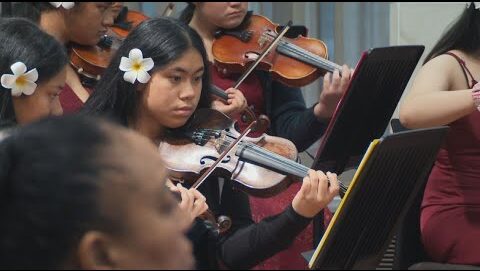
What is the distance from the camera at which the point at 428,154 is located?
1504 mm

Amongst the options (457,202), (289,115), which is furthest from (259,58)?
(457,202)

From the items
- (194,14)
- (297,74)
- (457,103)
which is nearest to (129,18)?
(194,14)

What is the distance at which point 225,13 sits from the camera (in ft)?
7.28

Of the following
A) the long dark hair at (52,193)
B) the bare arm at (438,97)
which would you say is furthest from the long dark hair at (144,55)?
the long dark hair at (52,193)

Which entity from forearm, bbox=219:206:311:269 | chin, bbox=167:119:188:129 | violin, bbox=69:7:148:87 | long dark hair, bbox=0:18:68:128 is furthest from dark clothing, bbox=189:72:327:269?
violin, bbox=69:7:148:87

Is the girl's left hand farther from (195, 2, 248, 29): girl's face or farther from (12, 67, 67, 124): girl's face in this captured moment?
(12, 67, 67, 124): girl's face

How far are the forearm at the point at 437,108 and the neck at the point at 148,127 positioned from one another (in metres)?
0.47

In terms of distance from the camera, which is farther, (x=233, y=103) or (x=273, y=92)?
(x=273, y=92)

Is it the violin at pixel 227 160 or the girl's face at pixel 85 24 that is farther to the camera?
the girl's face at pixel 85 24

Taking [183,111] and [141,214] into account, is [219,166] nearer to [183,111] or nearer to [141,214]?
[183,111]

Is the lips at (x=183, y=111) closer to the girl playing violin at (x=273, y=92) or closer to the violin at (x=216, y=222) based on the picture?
the violin at (x=216, y=222)

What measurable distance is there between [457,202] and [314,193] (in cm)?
46

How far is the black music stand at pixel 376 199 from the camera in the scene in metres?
1.37

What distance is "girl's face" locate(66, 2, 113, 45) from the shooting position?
211cm
